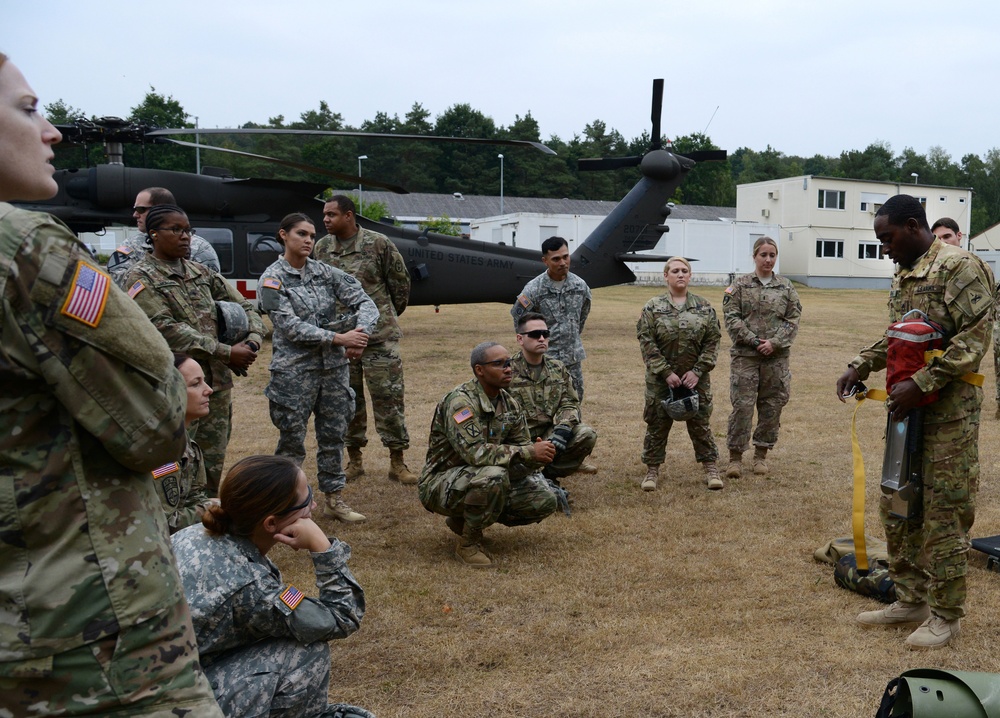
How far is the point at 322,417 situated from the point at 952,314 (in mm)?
3738

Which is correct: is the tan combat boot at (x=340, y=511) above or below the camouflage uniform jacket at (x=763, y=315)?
below

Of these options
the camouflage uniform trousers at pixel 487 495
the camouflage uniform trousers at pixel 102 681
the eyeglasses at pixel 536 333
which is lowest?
the camouflage uniform trousers at pixel 487 495

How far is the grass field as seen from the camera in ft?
11.2

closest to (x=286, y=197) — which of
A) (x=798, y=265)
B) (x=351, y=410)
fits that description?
(x=351, y=410)

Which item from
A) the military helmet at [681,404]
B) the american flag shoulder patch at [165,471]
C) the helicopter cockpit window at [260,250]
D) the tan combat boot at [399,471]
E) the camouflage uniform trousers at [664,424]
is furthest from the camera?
the helicopter cockpit window at [260,250]

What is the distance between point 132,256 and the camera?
4.95 m

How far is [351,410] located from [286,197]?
323 inches

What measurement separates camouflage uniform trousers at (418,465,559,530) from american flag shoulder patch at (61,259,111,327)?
11.3 ft

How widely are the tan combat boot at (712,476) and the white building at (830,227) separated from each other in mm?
41768

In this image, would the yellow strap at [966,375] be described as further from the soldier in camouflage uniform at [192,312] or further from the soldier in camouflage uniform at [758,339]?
the soldier in camouflage uniform at [192,312]

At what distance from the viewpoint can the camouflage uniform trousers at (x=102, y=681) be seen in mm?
1424

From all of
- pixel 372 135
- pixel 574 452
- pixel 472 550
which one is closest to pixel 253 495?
pixel 472 550

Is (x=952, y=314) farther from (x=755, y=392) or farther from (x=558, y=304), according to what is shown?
(x=558, y=304)

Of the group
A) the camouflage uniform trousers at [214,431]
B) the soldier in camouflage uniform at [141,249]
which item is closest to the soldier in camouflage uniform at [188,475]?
the camouflage uniform trousers at [214,431]
